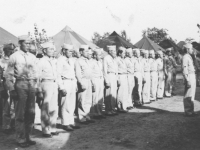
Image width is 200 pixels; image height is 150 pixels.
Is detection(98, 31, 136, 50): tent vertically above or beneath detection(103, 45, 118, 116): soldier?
above

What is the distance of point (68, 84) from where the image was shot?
630 centimetres

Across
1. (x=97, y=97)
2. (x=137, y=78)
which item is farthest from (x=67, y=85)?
(x=137, y=78)

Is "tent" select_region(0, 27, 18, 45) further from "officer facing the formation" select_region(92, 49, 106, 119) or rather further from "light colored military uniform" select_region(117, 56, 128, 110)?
Answer: "light colored military uniform" select_region(117, 56, 128, 110)

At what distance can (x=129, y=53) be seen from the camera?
30.0 feet

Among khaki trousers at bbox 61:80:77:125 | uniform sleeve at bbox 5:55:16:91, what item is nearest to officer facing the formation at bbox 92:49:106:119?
khaki trousers at bbox 61:80:77:125

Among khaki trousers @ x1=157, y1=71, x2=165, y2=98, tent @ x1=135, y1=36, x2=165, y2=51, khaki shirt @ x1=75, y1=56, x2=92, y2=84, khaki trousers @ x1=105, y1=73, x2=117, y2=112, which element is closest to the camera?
khaki shirt @ x1=75, y1=56, x2=92, y2=84

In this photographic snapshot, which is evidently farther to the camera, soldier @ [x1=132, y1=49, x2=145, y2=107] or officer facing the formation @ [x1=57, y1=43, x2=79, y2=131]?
soldier @ [x1=132, y1=49, x2=145, y2=107]

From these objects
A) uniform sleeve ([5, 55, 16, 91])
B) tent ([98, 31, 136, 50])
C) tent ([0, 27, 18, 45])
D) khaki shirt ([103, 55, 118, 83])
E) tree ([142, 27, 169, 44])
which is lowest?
uniform sleeve ([5, 55, 16, 91])

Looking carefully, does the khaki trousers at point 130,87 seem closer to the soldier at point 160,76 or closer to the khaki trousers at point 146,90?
the khaki trousers at point 146,90

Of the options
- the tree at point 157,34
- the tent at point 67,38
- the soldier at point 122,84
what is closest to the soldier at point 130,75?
the soldier at point 122,84

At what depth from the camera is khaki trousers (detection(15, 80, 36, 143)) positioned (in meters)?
4.88

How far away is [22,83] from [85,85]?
2433 millimetres

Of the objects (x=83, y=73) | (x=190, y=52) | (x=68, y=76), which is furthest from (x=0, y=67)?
(x=190, y=52)

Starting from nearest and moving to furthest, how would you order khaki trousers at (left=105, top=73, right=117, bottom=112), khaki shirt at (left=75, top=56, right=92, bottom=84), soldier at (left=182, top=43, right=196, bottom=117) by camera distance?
khaki shirt at (left=75, top=56, right=92, bottom=84), soldier at (left=182, top=43, right=196, bottom=117), khaki trousers at (left=105, top=73, right=117, bottom=112)
